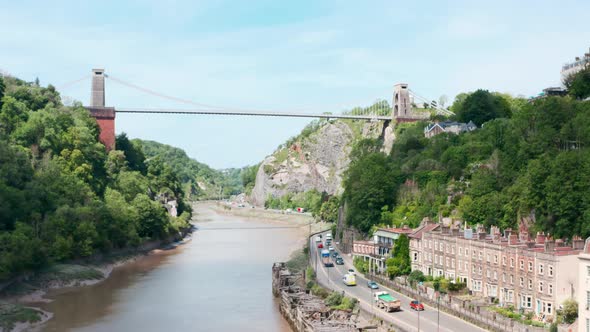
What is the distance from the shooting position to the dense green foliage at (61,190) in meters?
54.3

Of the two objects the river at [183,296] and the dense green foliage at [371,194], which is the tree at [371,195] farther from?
the river at [183,296]

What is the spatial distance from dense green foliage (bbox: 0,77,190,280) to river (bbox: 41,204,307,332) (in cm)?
356

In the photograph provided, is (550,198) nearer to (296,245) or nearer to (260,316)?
(260,316)

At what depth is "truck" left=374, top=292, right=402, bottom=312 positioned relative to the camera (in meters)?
36.2

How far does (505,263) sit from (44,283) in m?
31.5

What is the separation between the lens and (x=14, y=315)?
39688 millimetres

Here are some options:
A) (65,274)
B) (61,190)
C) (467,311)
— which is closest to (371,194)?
(65,274)

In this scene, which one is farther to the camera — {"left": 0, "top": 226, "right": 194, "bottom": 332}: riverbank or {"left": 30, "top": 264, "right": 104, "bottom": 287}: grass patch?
{"left": 30, "top": 264, "right": 104, "bottom": 287}: grass patch

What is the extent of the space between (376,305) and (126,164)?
62.9m

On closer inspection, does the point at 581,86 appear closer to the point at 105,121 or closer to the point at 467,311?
the point at 467,311

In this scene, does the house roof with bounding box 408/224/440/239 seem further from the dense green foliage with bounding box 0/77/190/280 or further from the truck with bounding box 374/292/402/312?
the dense green foliage with bounding box 0/77/190/280

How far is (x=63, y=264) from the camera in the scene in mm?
55594

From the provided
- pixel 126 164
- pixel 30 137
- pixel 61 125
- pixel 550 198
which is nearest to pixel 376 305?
pixel 550 198

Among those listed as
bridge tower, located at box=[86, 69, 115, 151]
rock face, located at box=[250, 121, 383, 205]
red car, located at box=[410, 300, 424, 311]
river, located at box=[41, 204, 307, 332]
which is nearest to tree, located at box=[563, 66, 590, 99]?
river, located at box=[41, 204, 307, 332]
